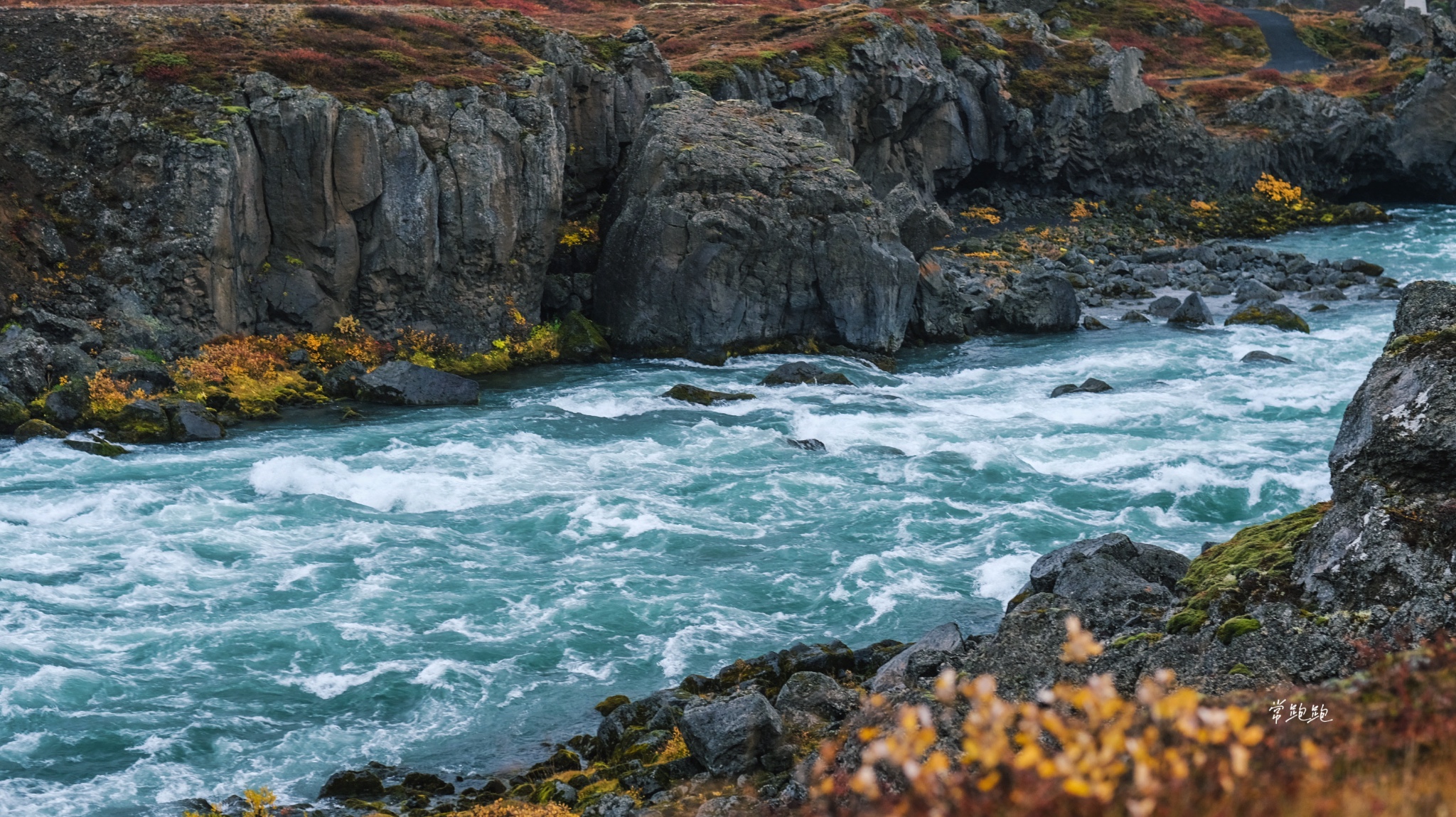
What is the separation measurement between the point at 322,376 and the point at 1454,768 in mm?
32565

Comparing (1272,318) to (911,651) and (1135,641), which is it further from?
(1135,641)

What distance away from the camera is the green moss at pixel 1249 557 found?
1395cm

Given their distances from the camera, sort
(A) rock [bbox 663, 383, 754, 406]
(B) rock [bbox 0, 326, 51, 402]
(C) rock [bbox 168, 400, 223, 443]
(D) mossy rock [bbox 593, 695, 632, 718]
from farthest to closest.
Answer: (A) rock [bbox 663, 383, 754, 406] < (C) rock [bbox 168, 400, 223, 443] < (B) rock [bbox 0, 326, 51, 402] < (D) mossy rock [bbox 593, 695, 632, 718]

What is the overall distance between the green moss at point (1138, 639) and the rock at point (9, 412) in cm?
2686

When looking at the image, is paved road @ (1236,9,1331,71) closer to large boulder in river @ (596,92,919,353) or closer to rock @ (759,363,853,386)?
large boulder in river @ (596,92,919,353)

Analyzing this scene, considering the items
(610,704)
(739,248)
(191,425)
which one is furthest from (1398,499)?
(739,248)

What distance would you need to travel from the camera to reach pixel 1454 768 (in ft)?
18.0

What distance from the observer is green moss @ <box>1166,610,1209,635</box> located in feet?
44.0

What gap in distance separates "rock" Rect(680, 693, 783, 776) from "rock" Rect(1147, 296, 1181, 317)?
125ft

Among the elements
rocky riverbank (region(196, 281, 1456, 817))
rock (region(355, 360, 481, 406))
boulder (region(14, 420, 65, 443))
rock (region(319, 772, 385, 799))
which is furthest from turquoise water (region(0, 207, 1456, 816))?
rocky riverbank (region(196, 281, 1456, 817))

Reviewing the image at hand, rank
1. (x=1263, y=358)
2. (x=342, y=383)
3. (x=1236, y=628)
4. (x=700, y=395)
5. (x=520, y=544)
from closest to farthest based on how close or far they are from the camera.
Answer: (x=1236, y=628)
(x=520, y=544)
(x=342, y=383)
(x=700, y=395)
(x=1263, y=358)

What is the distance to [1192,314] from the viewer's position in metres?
46.0

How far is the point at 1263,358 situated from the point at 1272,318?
23.0 feet

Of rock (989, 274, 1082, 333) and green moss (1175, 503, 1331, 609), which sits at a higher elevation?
green moss (1175, 503, 1331, 609)
